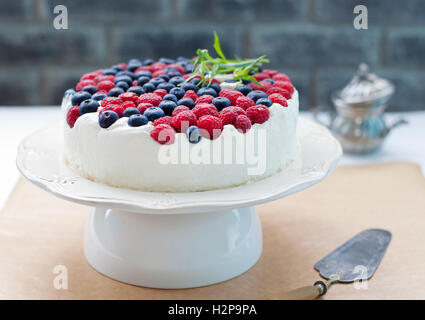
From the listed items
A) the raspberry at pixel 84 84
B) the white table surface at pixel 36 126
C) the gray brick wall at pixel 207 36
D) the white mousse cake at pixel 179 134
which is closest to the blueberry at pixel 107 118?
the white mousse cake at pixel 179 134

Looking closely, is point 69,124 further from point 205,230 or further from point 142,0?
point 142,0

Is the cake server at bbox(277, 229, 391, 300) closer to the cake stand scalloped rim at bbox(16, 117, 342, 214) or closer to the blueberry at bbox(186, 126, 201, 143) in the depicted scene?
the cake stand scalloped rim at bbox(16, 117, 342, 214)

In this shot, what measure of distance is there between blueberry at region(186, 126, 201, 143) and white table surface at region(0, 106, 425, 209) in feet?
2.04

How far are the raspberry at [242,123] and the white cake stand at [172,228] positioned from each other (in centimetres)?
10

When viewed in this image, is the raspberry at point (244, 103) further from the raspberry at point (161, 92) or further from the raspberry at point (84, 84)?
the raspberry at point (84, 84)

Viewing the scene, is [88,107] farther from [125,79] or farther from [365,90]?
[365,90]

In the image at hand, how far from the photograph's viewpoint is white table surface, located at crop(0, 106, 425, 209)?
155 centimetres

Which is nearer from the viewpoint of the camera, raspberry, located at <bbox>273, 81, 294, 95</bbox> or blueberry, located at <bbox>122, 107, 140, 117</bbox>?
blueberry, located at <bbox>122, 107, 140, 117</bbox>

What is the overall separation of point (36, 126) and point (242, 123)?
1.08m

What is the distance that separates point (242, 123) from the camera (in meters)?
0.99

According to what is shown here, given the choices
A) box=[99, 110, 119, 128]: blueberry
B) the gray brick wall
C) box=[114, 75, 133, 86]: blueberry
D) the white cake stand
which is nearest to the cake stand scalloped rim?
the white cake stand

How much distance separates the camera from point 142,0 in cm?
222

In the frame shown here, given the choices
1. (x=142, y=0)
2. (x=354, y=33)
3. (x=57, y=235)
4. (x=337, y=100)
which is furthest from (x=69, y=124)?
(x=354, y=33)
